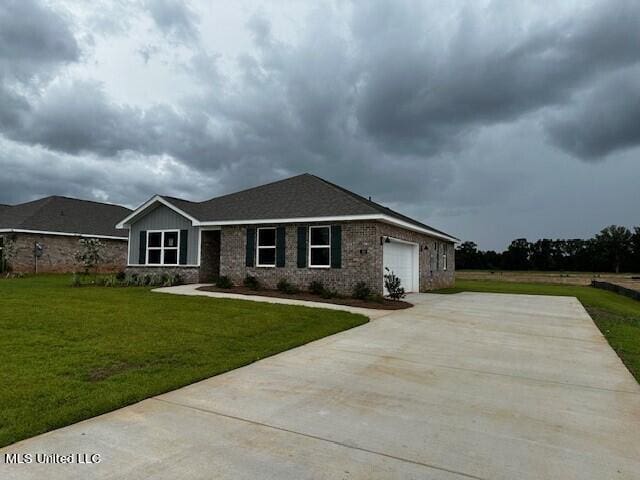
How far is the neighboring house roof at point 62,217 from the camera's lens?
24.8m

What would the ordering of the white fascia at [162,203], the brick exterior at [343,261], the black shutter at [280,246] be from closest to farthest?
the brick exterior at [343,261], the black shutter at [280,246], the white fascia at [162,203]

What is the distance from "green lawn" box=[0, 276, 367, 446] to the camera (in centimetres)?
409

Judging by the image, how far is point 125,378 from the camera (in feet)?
16.1

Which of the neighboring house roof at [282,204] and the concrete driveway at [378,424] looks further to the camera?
the neighboring house roof at [282,204]

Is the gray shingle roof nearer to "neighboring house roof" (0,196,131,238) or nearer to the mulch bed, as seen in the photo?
the mulch bed

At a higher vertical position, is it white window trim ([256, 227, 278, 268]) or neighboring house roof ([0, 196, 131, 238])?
neighboring house roof ([0, 196, 131, 238])

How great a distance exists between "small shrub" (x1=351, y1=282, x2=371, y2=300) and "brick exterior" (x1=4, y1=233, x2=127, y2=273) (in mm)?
20691

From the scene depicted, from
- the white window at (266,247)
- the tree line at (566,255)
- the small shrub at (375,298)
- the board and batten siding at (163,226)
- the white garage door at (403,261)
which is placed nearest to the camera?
the small shrub at (375,298)

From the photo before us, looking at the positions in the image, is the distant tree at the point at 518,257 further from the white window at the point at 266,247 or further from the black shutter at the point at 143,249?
the black shutter at the point at 143,249

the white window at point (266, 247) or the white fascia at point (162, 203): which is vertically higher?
the white fascia at point (162, 203)

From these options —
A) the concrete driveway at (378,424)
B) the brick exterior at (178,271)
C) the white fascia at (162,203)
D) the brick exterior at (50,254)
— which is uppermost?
the white fascia at (162,203)

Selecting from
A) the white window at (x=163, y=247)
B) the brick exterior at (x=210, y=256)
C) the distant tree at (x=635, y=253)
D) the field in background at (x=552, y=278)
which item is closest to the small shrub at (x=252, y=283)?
the brick exterior at (x=210, y=256)

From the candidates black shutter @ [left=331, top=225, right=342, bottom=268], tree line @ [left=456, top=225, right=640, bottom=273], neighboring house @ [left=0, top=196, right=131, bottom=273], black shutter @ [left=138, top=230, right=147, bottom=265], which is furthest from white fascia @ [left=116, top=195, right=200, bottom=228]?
tree line @ [left=456, top=225, right=640, bottom=273]

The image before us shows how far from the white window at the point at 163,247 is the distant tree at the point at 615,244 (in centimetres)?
7550
